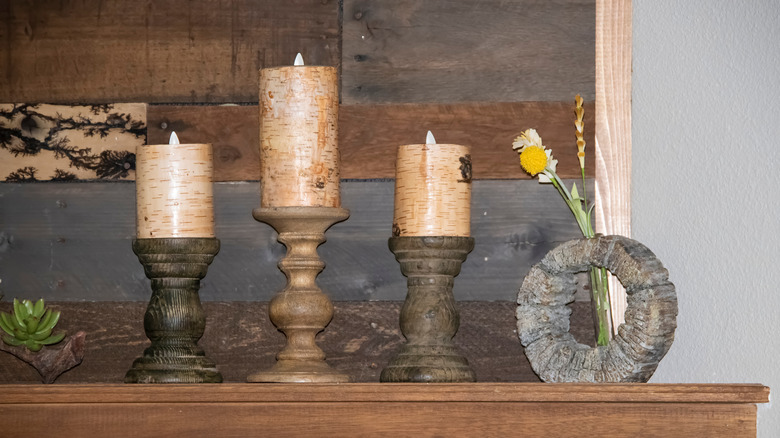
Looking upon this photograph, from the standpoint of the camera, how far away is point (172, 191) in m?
1.19

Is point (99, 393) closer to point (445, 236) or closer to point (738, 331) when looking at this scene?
point (445, 236)

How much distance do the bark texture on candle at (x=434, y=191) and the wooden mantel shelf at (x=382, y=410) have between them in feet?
0.72

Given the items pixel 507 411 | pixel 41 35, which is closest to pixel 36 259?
pixel 41 35

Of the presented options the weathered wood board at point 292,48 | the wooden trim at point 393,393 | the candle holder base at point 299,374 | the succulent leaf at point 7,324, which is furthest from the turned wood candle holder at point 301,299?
the succulent leaf at point 7,324

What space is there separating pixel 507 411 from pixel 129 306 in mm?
571

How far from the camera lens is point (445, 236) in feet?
3.83

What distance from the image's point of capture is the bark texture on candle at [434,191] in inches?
46.0

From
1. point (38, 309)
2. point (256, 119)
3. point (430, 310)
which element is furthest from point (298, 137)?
point (38, 309)

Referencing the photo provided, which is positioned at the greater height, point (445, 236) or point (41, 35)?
point (41, 35)

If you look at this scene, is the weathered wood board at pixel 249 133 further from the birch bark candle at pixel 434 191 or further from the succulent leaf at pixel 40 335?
the succulent leaf at pixel 40 335

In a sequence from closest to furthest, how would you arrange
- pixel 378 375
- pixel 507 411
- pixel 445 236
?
pixel 507 411, pixel 445 236, pixel 378 375

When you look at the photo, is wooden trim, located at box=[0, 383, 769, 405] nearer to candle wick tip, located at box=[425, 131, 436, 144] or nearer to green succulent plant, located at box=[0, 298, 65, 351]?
green succulent plant, located at box=[0, 298, 65, 351]

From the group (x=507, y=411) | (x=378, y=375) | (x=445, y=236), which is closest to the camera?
(x=507, y=411)

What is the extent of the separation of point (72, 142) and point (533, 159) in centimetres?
64
